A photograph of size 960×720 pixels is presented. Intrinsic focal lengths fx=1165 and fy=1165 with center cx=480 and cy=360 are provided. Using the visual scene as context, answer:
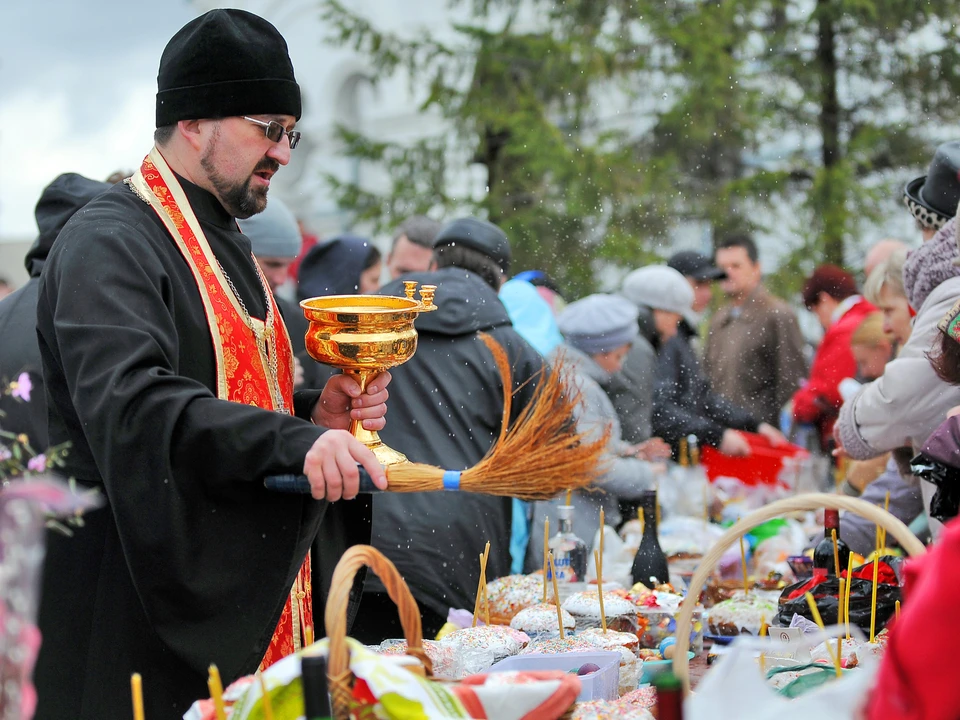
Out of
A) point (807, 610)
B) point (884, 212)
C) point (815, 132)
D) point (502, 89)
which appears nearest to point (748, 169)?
point (815, 132)

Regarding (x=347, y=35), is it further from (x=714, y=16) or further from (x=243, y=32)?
(x=243, y=32)

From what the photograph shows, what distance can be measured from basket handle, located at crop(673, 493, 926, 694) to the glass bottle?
203cm

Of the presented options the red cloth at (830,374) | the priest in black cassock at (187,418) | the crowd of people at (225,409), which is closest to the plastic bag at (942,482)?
the crowd of people at (225,409)

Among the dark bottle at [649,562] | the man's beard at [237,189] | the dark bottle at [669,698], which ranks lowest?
the dark bottle at [649,562]

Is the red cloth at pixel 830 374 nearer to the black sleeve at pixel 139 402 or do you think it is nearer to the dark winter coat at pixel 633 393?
the dark winter coat at pixel 633 393

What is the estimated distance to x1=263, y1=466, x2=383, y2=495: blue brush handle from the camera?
2.06 metres

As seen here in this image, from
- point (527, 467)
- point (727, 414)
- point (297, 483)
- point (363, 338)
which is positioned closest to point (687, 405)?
point (727, 414)

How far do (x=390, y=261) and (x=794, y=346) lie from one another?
8.81 feet

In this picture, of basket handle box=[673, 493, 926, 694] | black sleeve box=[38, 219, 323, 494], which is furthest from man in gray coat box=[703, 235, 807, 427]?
basket handle box=[673, 493, 926, 694]

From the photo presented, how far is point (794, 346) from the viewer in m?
7.11

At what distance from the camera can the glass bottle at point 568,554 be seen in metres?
3.72

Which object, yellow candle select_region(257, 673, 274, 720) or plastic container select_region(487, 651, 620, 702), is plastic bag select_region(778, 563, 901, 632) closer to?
plastic container select_region(487, 651, 620, 702)

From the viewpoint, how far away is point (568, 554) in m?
3.76

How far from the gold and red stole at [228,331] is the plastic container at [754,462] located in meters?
3.96
